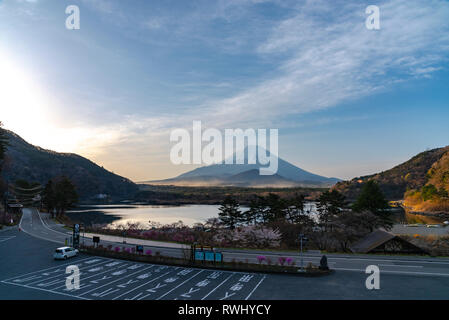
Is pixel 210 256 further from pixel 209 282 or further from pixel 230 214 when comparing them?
pixel 230 214

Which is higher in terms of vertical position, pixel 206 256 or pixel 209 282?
pixel 206 256

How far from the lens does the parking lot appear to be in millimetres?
15945

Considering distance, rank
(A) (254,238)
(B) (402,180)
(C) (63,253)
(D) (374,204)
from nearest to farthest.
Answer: (C) (63,253) → (A) (254,238) → (D) (374,204) → (B) (402,180)

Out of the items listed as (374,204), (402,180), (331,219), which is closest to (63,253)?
(331,219)

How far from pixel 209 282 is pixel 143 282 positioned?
4.15 meters

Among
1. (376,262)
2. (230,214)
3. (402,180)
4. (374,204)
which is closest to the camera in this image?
(376,262)

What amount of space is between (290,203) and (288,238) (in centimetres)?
1414

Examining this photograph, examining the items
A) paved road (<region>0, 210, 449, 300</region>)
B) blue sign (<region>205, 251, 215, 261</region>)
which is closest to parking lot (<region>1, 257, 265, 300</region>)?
paved road (<region>0, 210, 449, 300</region>)

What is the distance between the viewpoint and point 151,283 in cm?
1805

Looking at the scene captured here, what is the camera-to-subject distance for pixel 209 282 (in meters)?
18.2

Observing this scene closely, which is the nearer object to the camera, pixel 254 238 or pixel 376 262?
pixel 376 262

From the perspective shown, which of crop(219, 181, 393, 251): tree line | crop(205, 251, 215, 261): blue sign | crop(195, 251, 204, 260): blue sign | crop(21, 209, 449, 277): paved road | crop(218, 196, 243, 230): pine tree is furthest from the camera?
crop(218, 196, 243, 230): pine tree

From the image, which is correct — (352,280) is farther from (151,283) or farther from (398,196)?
(398,196)

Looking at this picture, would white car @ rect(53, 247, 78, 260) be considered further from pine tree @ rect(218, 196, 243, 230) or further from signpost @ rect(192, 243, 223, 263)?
pine tree @ rect(218, 196, 243, 230)
